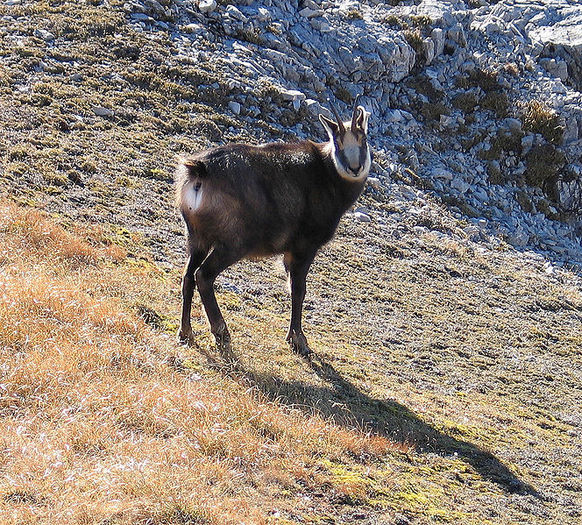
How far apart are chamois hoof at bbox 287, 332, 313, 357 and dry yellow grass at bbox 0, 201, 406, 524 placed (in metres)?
1.81

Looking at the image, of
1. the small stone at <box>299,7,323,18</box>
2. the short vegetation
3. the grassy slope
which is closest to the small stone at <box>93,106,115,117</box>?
the grassy slope

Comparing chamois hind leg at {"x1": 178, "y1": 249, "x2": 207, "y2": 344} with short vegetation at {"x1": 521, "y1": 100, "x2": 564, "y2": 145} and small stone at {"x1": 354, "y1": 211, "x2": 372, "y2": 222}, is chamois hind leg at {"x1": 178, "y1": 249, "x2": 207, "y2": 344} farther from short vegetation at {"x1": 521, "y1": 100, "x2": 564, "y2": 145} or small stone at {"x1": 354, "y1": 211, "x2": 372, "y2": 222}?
short vegetation at {"x1": 521, "y1": 100, "x2": 564, "y2": 145}

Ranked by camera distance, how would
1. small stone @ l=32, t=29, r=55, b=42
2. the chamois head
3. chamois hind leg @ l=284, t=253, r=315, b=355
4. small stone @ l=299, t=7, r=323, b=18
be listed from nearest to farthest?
the chamois head → chamois hind leg @ l=284, t=253, r=315, b=355 → small stone @ l=32, t=29, r=55, b=42 → small stone @ l=299, t=7, r=323, b=18

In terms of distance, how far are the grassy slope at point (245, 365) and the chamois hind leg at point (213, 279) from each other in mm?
189

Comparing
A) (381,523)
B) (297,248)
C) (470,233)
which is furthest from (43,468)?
(470,233)

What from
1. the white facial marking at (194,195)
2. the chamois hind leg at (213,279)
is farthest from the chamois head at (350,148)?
the white facial marking at (194,195)

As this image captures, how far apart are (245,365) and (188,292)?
1.10 m

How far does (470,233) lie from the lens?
17.5 metres

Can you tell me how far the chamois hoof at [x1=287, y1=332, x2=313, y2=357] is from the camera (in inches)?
347

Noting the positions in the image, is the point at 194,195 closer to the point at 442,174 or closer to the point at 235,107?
the point at 235,107

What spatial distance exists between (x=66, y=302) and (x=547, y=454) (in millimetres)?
5291

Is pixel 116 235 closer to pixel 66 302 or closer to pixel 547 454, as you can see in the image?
pixel 66 302

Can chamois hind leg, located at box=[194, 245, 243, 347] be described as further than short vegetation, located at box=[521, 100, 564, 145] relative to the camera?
No

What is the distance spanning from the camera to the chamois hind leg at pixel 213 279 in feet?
25.6
